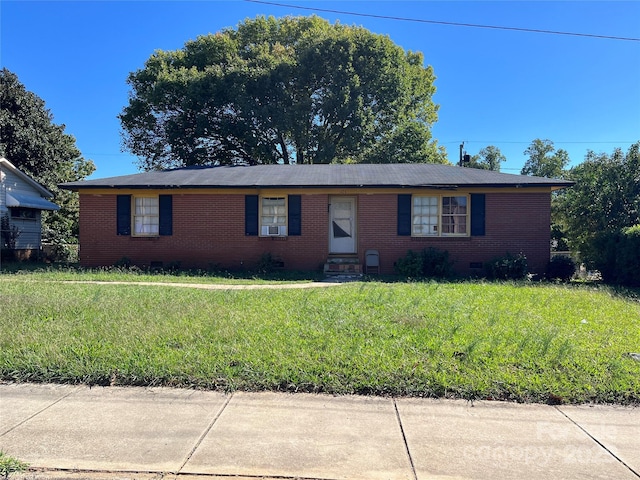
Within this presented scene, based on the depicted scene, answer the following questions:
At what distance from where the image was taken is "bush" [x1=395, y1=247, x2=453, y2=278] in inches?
506

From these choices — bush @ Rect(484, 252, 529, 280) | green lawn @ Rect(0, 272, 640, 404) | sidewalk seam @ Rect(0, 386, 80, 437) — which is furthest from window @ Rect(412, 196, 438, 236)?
sidewalk seam @ Rect(0, 386, 80, 437)

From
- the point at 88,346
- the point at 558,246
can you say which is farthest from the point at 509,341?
the point at 558,246

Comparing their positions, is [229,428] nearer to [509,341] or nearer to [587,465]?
[587,465]

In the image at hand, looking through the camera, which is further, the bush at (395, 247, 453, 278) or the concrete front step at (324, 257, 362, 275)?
the concrete front step at (324, 257, 362, 275)

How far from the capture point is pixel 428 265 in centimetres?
1295

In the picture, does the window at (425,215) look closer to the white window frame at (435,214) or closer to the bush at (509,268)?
the white window frame at (435,214)

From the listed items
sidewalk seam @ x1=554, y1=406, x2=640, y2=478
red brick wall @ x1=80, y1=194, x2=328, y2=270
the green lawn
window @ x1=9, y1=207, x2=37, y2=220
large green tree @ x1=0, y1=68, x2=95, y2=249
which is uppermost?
large green tree @ x1=0, y1=68, x2=95, y2=249

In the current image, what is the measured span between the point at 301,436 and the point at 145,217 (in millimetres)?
12848

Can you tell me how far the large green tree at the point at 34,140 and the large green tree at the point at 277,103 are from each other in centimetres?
421

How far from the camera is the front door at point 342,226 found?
14.6 meters

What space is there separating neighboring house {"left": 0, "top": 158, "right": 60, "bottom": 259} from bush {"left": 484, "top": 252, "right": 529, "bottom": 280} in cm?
1952

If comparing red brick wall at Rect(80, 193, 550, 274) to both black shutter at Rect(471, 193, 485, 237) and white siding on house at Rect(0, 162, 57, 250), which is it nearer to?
black shutter at Rect(471, 193, 485, 237)

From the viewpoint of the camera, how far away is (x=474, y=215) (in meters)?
13.7

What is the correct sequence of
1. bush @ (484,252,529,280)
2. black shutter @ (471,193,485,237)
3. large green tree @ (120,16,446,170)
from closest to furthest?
bush @ (484,252,529,280) → black shutter @ (471,193,485,237) → large green tree @ (120,16,446,170)
